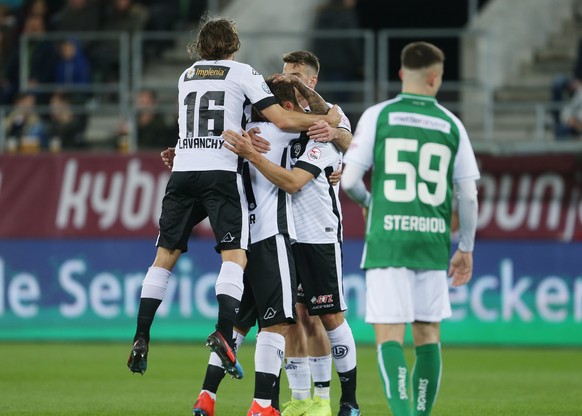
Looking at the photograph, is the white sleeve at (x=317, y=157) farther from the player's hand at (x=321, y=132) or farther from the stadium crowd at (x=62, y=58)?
the stadium crowd at (x=62, y=58)

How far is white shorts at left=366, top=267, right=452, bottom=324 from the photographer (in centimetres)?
758

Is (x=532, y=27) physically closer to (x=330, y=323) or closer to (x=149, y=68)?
(x=149, y=68)

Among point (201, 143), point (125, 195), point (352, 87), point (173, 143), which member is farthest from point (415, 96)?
point (173, 143)

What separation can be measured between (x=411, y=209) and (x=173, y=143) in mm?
11351

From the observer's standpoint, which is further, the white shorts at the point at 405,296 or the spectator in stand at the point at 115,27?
the spectator in stand at the point at 115,27

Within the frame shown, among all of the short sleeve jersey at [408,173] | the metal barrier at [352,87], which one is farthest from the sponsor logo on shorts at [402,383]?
the metal barrier at [352,87]

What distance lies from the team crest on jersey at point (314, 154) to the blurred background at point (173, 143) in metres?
7.75

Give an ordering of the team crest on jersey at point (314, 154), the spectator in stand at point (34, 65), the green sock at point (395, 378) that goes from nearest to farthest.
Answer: the green sock at point (395, 378), the team crest on jersey at point (314, 154), the spectator in stand at point (34, 65)

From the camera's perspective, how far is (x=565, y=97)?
19062 millimetres

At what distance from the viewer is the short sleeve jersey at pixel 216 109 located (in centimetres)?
872

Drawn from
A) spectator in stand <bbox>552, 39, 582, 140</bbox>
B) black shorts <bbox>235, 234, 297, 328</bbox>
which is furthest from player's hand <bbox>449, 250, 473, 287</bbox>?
spectator in stand <bbox>552, 39, 582, 140</bbox>

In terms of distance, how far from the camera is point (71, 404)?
1016 cm

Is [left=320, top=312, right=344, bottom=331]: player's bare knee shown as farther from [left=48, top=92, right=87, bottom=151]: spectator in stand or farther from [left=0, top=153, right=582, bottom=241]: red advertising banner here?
[left=48, top=92, right=87, bottom=151]: spectator in stand

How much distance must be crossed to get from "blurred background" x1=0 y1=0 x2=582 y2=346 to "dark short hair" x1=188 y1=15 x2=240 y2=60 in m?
7.95
